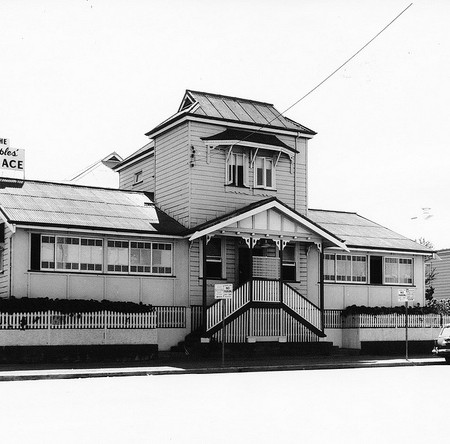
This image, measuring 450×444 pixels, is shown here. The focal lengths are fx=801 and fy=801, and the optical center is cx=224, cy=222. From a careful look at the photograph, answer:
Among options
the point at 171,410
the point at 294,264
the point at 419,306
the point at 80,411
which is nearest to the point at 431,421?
the point at 171,410

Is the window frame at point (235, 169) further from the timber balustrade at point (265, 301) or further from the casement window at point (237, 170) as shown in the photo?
the timber balustrade at point (265, 301)

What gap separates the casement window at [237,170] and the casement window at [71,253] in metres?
6.30

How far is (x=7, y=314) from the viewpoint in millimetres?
24391

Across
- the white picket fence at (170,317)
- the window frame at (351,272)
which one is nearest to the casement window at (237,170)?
the window frame at (351,272)

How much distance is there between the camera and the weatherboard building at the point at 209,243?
91.7 ft

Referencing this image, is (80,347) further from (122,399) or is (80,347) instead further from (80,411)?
(80,411)

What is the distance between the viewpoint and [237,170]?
3247cm

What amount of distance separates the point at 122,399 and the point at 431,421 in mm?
5658

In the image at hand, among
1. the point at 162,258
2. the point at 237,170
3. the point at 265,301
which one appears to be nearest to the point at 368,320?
the point at 265,301

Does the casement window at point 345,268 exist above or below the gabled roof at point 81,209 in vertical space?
below

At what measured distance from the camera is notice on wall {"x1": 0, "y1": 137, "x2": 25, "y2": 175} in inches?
1230

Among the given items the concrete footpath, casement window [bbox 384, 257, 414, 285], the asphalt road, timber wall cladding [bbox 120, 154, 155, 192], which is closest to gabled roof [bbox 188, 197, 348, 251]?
the concrete footpath

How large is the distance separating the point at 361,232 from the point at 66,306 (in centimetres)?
1628

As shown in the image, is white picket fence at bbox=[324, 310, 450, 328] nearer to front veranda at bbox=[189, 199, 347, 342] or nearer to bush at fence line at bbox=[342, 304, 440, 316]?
bush at fence line at bbox=[342, 304, 440, 316]
